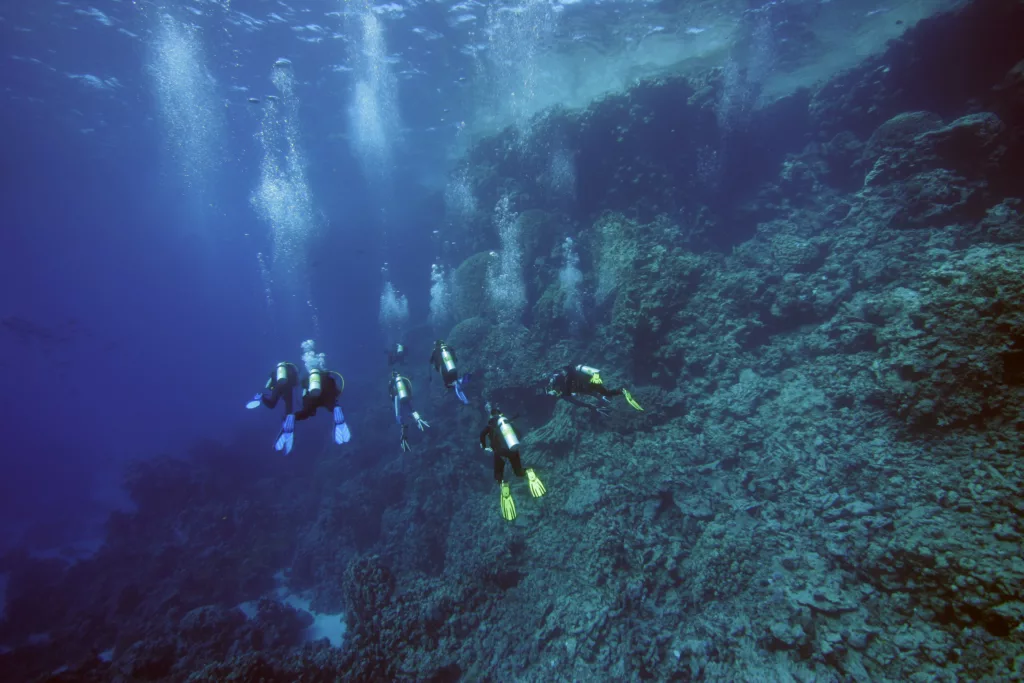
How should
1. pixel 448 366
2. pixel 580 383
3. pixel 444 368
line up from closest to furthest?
pixel 580 383, pixel 448 366, pixel 444 368

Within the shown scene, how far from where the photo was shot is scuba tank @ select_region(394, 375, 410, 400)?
695 centimetres

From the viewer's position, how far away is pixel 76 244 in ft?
190

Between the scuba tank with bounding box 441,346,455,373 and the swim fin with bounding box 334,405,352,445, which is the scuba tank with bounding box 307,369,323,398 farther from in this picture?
the scuba tank with bounding box 441,346,455,373

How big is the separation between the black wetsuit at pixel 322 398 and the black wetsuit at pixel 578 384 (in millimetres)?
3416

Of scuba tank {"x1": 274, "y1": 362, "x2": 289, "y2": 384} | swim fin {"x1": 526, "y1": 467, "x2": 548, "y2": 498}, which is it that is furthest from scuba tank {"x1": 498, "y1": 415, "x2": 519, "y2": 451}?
scuba tank {"x1": 274, "y1": 362, "x2": 289, "y2": 384}

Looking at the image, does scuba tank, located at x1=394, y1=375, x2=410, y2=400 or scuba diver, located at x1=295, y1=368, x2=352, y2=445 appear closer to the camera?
scuba diver, located at x1=295, y1=368, x2=352, y2=445

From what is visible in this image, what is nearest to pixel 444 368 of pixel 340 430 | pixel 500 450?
pixel 500 450

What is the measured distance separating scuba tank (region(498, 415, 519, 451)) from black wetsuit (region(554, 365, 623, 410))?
113 cm

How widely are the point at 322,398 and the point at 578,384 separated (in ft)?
12.4

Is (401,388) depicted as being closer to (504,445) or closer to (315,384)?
(315,384)

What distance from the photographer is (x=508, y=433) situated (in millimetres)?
4750

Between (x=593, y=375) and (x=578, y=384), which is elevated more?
(x=593, y=375)

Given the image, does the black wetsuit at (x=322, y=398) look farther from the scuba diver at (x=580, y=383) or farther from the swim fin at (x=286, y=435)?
the scuba diver at (x=580, y=383)

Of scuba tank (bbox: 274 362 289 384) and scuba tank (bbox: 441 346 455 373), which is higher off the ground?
scuba tank (bbox: 441 346 455 373)
